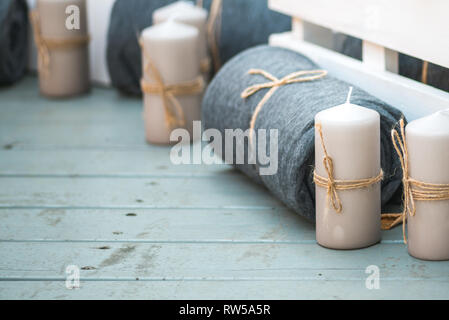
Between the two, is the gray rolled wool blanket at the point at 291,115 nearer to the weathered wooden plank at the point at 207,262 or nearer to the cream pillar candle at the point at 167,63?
the weathered wooden plank at the point at 207,262

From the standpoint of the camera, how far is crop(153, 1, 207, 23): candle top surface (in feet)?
7.56

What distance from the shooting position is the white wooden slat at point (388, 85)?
149 cm

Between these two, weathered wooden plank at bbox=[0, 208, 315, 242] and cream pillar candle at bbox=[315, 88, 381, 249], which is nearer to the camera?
cream pillar candle at bbox=[315, 88, 381, 249]

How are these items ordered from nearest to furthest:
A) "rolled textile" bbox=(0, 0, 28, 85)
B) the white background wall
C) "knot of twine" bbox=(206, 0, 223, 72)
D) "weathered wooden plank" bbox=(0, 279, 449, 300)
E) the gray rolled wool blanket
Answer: "weathered wooden plank" bbox=(0, 279, 449, 300) → the gray rolled wool blanket → "knot of twine" bbox=(206, 0, 223, 72) → "rolled textile" bbox=(0, 0, 28, 85) → the white background wall

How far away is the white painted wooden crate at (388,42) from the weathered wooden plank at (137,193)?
31 centimetres

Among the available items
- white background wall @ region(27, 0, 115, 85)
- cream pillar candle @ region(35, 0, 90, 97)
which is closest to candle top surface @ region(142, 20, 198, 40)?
cream pillar candle @ region(35, 0, 90, 97)

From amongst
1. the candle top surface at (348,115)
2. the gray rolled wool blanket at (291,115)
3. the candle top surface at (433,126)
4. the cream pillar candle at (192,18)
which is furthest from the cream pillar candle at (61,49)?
the candle top surface at (433,126)

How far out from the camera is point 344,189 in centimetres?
138

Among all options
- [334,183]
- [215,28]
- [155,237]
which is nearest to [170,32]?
[215,28]

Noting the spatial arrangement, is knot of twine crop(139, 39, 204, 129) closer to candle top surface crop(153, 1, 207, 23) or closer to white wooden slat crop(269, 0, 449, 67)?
candle top surface crop(153, 1, 207, 23)
